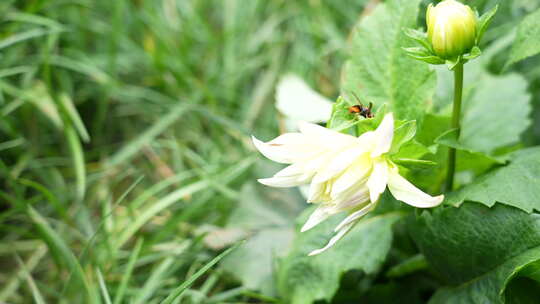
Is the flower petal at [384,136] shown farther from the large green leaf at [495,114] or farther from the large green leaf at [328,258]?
the large green leaf at [495,114]

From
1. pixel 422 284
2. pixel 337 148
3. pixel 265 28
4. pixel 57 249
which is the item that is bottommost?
pixel 422 284

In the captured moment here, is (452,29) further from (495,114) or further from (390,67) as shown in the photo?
(495,114)

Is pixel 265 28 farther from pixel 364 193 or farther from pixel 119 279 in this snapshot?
pixel 364 193

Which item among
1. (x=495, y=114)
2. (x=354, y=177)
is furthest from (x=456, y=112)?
(x=495, y=114)

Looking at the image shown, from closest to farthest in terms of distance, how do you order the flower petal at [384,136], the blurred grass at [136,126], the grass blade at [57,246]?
the flower petal at [384,136], the grass blade at [57,246], the blurred grass at [136,126]

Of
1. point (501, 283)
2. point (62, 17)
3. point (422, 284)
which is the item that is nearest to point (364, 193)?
point (501, 283)

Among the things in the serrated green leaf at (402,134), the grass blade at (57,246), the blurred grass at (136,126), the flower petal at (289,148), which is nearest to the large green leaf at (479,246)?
the serrated green leaf at (402,134)
